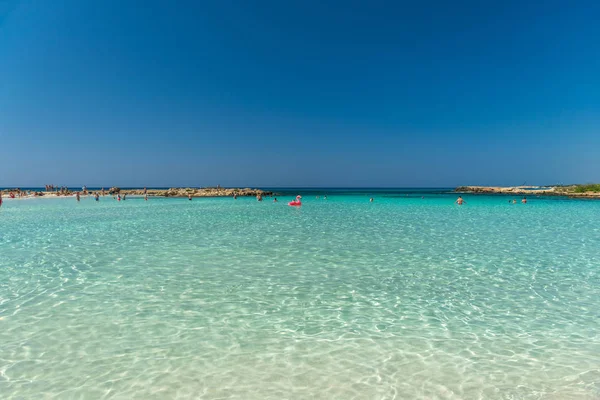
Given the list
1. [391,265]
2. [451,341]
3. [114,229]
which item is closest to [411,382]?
[451,341]

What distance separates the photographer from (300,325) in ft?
23.1

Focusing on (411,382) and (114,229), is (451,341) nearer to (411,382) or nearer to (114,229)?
(411,382)

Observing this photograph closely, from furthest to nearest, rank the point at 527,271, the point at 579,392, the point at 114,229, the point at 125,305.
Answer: the point at 114,229, the point at 527,271, the point at 125,305, the point at 579,392

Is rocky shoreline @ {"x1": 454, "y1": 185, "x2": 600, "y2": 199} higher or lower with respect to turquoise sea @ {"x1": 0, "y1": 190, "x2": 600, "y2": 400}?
higher

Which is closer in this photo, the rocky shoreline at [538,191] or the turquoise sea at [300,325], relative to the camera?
the turquoise sea at [300,325]

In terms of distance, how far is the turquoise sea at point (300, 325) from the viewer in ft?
16.4

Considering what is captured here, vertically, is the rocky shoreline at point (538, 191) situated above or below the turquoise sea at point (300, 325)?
above

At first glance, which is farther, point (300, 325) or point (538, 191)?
point (538, 191)

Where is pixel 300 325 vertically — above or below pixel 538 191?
below

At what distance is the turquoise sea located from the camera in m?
5.01

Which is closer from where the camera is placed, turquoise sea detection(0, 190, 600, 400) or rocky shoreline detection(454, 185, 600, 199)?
turquoise sea detection(0, 190, 600, 400)

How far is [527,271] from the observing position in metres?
11.3

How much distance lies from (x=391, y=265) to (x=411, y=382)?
7.27 metres

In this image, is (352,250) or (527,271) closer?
(527,271)
